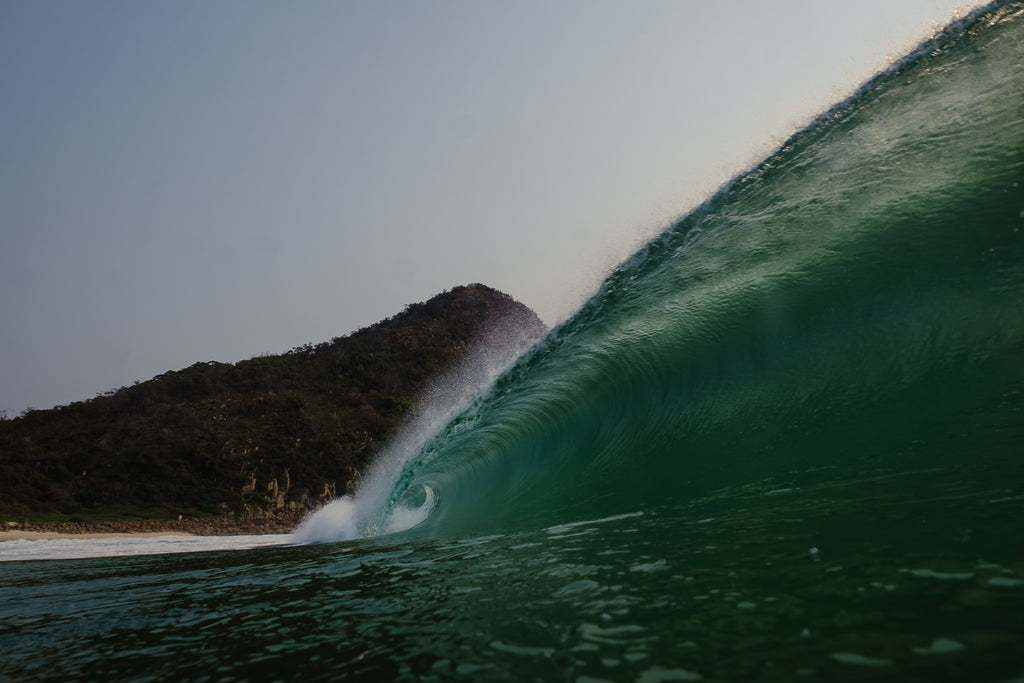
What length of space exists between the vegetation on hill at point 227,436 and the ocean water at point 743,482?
65.5ft

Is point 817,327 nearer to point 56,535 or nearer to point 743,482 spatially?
point 743,482

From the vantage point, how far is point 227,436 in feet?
101

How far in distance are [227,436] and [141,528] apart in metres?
9.12

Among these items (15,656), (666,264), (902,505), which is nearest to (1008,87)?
(666,264)

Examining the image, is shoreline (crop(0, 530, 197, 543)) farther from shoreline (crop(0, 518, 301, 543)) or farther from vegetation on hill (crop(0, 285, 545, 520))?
vegetation on hill (crop(0, 285, 545, 520))

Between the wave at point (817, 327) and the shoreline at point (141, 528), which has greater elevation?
the wave at point (817, 327)

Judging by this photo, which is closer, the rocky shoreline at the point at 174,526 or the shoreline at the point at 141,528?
the shoreline at the point at 141,528

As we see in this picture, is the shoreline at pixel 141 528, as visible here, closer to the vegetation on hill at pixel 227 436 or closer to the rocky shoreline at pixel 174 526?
the rocky shoreline at pixel 174 526

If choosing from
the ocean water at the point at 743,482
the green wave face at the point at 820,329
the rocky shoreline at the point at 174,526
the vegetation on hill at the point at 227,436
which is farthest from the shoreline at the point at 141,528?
the green wave face at the point at 820,329

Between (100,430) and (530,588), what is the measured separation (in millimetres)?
34350

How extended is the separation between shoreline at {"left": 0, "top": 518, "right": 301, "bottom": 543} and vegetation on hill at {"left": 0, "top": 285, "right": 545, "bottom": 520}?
149 cm

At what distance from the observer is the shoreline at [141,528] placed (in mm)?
18594

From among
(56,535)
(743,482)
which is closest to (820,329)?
(743,482)

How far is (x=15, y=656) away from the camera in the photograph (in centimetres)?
248
